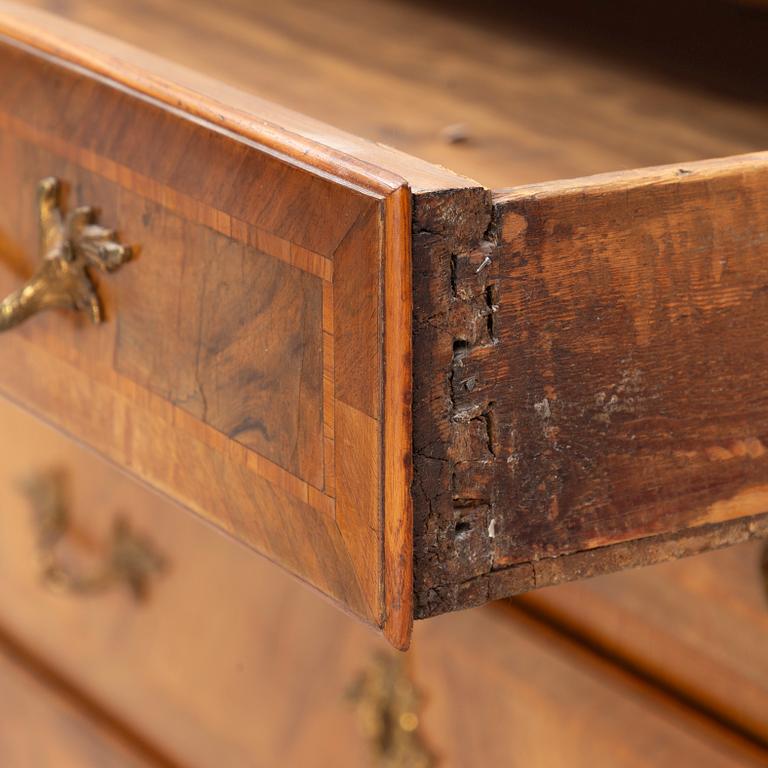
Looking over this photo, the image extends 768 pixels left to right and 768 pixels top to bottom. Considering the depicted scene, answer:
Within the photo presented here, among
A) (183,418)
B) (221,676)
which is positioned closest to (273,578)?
(221,676)

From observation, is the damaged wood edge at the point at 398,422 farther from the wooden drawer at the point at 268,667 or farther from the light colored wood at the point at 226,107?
the wooden drawer at the point at 268,667

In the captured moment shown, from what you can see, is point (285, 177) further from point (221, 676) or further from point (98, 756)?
point (98, 756)

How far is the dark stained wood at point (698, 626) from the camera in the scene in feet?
2.04

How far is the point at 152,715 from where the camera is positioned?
972 millimetres

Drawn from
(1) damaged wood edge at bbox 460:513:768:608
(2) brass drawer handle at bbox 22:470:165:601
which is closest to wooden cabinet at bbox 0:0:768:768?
(1) damaged wood edge at bbox 460:513:768:608

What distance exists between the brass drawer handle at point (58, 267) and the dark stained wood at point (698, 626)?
30cm

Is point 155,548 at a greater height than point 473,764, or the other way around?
point 155,548

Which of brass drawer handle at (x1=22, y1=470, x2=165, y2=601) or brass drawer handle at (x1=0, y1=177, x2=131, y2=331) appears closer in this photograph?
brass drawer handle at (x1=0, y1=177, x2=131, y2=331)

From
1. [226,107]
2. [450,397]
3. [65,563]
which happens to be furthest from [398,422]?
[65,563]

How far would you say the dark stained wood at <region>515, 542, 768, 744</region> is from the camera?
622 millimetres

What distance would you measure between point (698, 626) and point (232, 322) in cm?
31

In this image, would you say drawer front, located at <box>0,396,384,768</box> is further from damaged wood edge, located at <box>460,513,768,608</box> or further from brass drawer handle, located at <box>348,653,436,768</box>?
damaged wood edge, located at <box>460,513,768,608</box>

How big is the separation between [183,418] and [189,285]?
0.05 m

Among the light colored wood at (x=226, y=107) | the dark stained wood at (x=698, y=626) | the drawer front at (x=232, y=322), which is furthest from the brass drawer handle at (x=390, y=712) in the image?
the light colored wood at (x=226, y=107)
